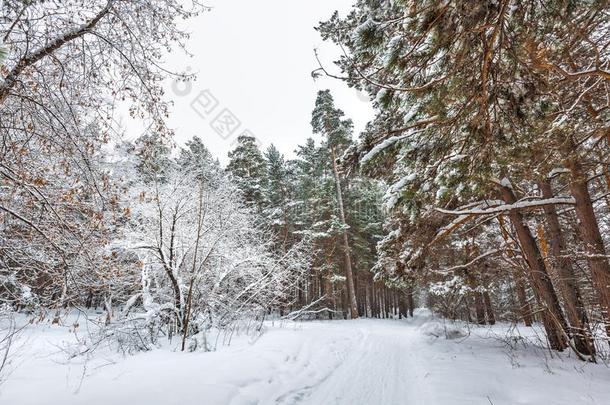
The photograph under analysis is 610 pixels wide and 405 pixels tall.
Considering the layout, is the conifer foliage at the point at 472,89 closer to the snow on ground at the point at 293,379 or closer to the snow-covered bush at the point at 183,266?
the snow on ground at the point at 293,379

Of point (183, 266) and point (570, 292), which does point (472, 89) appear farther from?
point (183, 266)

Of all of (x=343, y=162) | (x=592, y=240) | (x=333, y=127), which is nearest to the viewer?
(x=343, y=162)

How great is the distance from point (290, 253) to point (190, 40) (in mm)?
7654

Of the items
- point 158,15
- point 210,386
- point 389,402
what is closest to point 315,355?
point 389,402

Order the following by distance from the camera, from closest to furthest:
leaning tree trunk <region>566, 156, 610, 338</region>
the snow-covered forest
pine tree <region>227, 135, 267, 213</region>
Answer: the snow-covered forest → leaning tree trunk <region>566, 156, 610, 338</region> → pine tree <region>227, 135, 267, 213</region>

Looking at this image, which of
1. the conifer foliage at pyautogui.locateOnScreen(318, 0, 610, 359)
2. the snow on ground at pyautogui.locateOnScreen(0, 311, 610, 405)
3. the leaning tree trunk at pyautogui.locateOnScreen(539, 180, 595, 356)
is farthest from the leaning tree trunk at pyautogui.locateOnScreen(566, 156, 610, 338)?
the snow on ground at pyautogui.locateOnScreen(0, 311, 610, 405)

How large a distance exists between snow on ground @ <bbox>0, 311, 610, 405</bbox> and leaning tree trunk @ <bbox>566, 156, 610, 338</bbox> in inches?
48.8

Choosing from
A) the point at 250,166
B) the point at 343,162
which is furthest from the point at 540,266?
the point at 250,166

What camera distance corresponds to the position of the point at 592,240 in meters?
5.62

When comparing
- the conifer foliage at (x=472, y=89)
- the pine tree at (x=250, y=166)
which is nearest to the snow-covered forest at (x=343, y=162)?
the conifer foliage at (x=472, y=89)

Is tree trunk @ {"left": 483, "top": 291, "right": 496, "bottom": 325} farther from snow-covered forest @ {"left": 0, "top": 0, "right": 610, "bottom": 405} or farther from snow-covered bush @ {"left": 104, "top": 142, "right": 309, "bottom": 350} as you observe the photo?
snow-covered bush @ {"left": 104, "top": 142, "right": 309, "bottom": 350}

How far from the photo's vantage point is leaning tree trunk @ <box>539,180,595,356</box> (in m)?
4.86

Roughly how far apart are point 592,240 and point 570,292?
1114 millimetres

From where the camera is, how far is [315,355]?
21.2 feet
